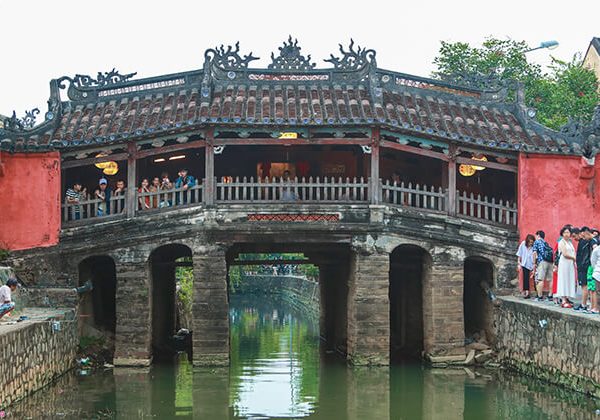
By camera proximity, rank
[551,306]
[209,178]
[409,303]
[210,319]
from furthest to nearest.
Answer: [409,303] < [209,178] < [210,319] < [551,306]

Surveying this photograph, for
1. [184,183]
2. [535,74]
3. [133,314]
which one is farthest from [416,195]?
[535,74]

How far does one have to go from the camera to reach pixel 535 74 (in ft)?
112

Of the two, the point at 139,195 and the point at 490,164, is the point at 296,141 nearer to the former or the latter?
the point at 139,195

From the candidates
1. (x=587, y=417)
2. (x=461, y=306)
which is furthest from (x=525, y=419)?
(x=461, y=306)

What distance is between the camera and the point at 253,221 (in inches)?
784

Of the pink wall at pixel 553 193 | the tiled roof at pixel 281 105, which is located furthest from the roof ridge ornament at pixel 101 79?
the pink wall at pixel 553 193

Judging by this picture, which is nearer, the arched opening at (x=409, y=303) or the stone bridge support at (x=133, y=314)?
the stone bridge support at (x=133, y=314)

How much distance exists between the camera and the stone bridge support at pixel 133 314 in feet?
64.8

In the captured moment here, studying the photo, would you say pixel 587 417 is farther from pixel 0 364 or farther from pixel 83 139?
pixel 83 139

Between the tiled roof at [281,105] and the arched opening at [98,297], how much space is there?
3061mm

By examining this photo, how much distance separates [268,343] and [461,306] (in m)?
8.55

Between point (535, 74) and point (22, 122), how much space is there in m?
20.2

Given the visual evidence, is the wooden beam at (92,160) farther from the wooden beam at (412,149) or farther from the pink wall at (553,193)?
the pink wall at (553,193)

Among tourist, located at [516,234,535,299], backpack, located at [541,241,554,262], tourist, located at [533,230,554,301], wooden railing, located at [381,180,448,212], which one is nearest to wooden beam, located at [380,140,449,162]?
wooden railing, located at [381,180,448,212]
